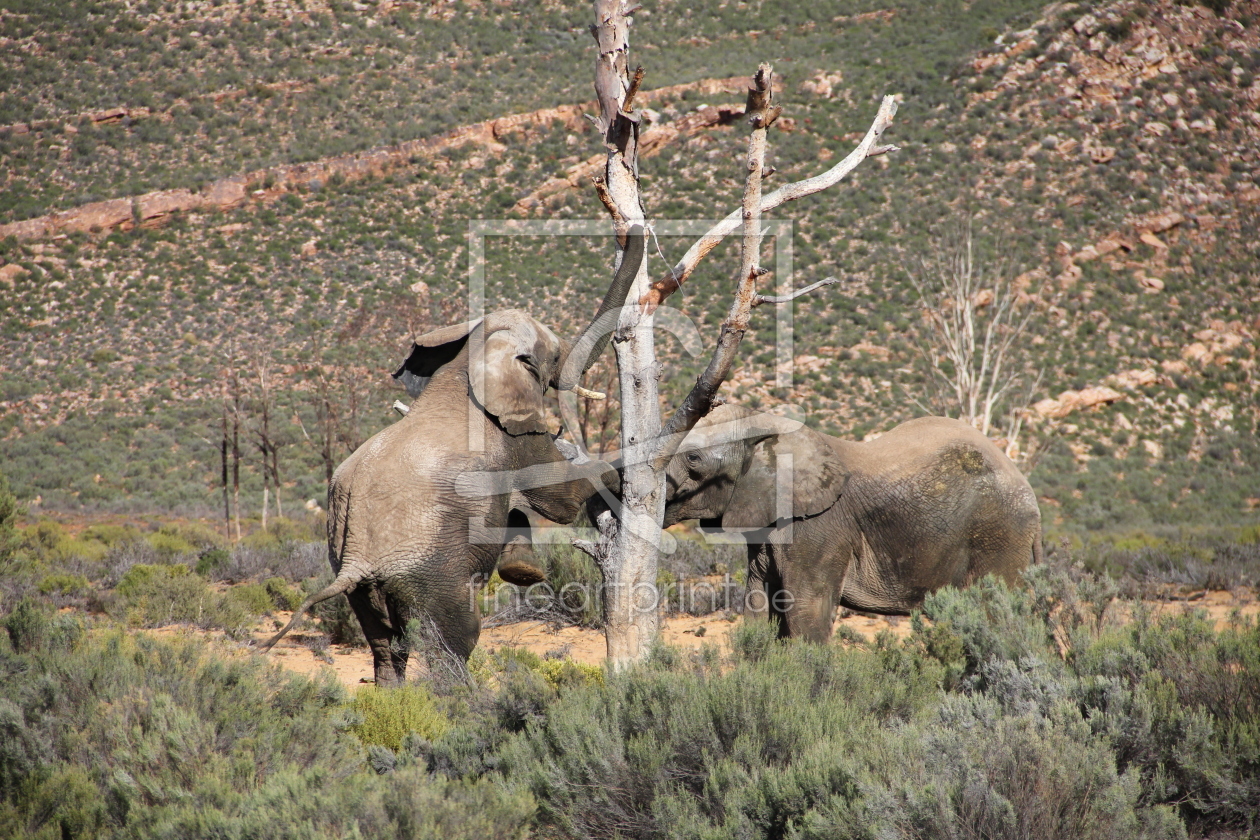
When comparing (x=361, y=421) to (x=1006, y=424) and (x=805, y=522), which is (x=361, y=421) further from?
(x=805, y=522)

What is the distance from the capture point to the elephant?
17.4ft

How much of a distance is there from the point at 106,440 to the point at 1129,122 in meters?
39.8

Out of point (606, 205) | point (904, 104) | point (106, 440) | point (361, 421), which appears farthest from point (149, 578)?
point (904, 104)

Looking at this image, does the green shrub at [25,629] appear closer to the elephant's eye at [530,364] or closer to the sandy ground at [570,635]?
the sandy ground at [570,635]

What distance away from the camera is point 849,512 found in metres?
6.38

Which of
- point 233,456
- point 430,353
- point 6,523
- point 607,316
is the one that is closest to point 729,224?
point 607,316

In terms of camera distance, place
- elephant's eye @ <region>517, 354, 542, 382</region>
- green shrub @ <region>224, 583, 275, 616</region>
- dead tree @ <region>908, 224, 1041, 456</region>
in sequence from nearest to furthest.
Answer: elephant's eye @ <region>517, 354, 542, 382</region> < green shrub @ <region>224, 583, 275, 616</region> < dead tree @ <region>908, 224, 1041, 456</region>

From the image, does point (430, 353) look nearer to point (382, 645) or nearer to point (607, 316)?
point (607, 316)

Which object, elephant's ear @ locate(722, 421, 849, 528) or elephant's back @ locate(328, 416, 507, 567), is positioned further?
elephant's ear @ locate(722, 421, 849, 528)

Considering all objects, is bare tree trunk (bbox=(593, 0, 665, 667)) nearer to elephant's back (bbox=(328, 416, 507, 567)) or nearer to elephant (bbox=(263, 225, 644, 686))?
elephant (bbox=(263, 225, 644, 686))

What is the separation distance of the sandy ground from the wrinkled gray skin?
6.13 ft

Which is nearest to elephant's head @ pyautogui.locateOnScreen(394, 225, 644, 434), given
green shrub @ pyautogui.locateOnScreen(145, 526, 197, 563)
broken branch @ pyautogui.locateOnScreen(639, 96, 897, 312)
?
broken branch @ pyautogui.locateOnScreen(639, 96, 897, 312)

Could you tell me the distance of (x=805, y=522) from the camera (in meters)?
6.20

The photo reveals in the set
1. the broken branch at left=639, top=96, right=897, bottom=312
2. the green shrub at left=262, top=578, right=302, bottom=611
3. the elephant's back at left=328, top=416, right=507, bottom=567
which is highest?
the broken branch at left=639, top=96, right=897, bottom=312
